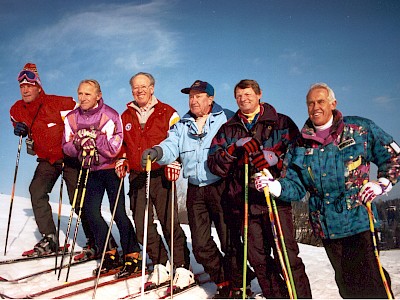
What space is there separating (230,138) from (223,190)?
607 millimetres

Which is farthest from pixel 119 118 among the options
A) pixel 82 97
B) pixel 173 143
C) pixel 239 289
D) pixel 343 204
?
pixel 343 204

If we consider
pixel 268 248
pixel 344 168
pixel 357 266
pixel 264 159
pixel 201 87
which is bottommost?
pixel 357 266

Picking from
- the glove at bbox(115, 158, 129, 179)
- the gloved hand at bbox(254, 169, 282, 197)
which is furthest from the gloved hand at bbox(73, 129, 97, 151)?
the gloved hand at bbox(254, 169, 282, 197)

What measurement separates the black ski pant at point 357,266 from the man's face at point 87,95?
3386 mm

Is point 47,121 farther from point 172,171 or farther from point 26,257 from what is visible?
point 172,171

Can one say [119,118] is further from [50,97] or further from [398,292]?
[398,292]

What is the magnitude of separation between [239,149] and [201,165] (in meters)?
0.66

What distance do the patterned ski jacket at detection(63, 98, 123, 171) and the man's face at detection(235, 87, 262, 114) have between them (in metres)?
1.77

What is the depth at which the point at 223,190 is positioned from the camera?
14.1 feet

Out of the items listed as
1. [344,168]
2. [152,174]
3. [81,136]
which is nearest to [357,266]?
[344,168]

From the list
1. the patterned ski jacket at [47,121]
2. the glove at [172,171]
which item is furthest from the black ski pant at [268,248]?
the patterned ski jacket at [47,121]

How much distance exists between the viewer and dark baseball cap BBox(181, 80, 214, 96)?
4492 millimetres

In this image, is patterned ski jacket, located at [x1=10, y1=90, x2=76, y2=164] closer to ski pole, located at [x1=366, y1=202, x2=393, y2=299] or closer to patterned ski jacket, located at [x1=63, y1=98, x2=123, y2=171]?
patterned ski jacket, located at [x1=63, y1=98, x2=123, y2=171]

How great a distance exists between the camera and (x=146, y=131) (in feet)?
16.0
